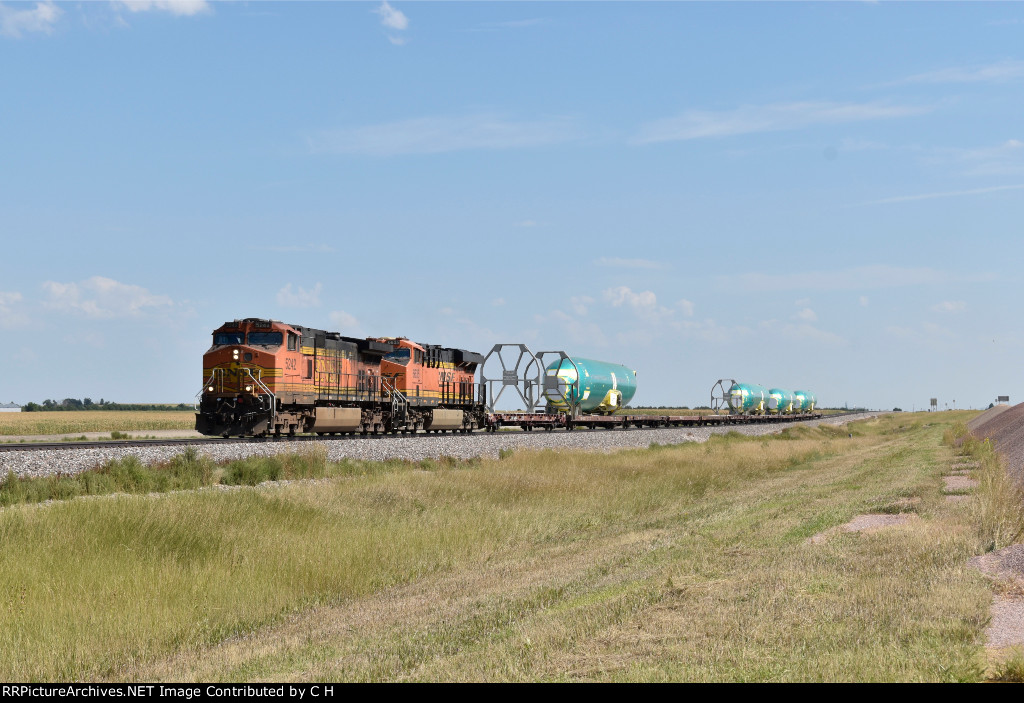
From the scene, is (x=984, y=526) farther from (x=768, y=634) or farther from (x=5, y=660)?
(x=5, y=660)

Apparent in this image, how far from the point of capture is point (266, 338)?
31594mm

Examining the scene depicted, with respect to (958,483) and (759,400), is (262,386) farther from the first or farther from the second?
(759,400)

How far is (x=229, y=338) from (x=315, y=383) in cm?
352

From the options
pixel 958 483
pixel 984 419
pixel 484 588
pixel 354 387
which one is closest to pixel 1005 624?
pixel 484 588

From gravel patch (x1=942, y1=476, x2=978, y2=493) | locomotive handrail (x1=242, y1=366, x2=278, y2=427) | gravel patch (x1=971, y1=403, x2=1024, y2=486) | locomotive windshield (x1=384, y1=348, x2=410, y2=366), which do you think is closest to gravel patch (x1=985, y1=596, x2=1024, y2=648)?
gravel patch (x1=971, y1=403, x2=1024, y2=486)

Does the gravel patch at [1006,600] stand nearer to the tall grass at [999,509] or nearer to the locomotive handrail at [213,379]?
the tall grass at [999,509]

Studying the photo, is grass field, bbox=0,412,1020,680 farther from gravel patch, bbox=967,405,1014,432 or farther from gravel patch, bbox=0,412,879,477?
gravel patch, bbox=967,405,1014,432

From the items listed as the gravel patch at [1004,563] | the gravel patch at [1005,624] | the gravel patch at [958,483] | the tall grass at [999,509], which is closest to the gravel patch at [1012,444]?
the tall grass at [999,509]

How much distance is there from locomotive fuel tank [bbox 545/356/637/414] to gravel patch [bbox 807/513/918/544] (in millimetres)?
41325

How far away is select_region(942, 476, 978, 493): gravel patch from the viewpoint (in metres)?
17.8

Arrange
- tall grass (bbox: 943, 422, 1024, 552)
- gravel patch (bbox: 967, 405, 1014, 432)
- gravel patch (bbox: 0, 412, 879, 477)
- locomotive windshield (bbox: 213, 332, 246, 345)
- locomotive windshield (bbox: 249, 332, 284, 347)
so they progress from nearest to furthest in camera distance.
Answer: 1. tall grass (bbox: 943, 422, 1024, 552)
2. gravel patch (bbox: 0, 412, 879, 477)
3. locomotive windshield (bbox: 249, 332, 284, 347)
4. locomotive windshield (bbox: 213, 332, 246, 345)
5. gravel patch (bbox: 967, 405, 1014, 432)

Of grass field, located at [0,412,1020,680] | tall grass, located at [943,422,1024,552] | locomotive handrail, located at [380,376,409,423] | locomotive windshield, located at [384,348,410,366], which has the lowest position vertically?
grass field, located at [0,412,1020,680]

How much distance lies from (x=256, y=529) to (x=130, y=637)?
5.36 meters

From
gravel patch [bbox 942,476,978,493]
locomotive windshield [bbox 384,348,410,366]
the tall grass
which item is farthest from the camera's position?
locomotive windshield [bbox 384,348,410,366]
